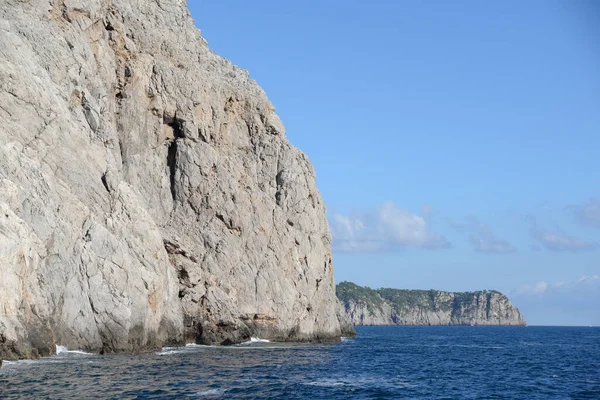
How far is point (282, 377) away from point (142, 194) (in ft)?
106

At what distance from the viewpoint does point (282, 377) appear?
48.2 meters

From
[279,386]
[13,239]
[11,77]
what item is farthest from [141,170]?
[279,386]

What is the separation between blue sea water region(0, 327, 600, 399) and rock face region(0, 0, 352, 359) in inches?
153

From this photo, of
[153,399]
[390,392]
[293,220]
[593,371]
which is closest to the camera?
[153,399]

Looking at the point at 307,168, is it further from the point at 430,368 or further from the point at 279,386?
the point at 279,386

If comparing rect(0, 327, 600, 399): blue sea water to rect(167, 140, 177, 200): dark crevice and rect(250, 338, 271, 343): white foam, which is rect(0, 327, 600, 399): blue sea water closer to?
rect(250, 338, 271, 343): white foam

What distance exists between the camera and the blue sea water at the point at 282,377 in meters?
39.2

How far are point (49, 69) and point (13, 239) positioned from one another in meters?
21.9

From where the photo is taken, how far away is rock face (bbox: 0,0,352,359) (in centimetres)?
5228

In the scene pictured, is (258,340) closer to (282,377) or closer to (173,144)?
(173,144)

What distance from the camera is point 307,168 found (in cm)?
9506

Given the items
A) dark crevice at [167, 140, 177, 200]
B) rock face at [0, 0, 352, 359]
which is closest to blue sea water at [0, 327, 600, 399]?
rock face at [0, 0, 352, 359]

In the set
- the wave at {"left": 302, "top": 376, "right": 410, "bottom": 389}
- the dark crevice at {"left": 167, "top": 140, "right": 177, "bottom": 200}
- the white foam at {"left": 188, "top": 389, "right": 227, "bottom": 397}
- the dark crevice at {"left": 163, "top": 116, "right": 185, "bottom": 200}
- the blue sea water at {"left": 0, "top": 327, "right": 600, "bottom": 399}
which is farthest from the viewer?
the dark crevice at {"left": 163, "top": 116, "right": 185, "bottom": 200}

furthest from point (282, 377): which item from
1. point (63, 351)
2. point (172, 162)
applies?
point (172, 162)
